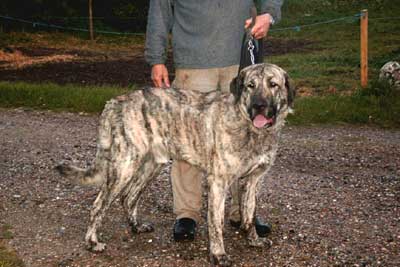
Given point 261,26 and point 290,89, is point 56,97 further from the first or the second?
point 290,89

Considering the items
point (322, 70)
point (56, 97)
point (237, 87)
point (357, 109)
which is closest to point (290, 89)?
point (237, 87)

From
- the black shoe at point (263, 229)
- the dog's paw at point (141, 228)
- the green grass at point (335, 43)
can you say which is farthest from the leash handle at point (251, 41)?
the green grass at point (335, 43)

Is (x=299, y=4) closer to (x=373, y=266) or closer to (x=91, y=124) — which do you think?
(x=91, y=124)

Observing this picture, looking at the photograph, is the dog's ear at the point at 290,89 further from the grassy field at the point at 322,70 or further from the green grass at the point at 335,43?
the green grass at the point at 335,43

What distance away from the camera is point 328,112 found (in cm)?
1066

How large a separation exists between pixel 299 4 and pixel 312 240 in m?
35.1

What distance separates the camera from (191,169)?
232 inches

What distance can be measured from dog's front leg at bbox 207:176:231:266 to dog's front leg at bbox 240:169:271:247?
45cm

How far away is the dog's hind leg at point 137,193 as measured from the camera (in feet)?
19.2

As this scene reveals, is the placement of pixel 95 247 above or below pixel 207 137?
below

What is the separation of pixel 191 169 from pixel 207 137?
68 centimetres

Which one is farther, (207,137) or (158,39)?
(158,39)

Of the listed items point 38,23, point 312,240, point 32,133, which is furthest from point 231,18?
point 38,23

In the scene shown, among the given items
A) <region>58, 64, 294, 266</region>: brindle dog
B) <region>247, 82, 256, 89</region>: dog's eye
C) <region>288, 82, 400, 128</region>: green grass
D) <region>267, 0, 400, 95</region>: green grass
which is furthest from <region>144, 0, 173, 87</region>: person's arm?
<region>267, 0, 400, 95</region>: green grass
